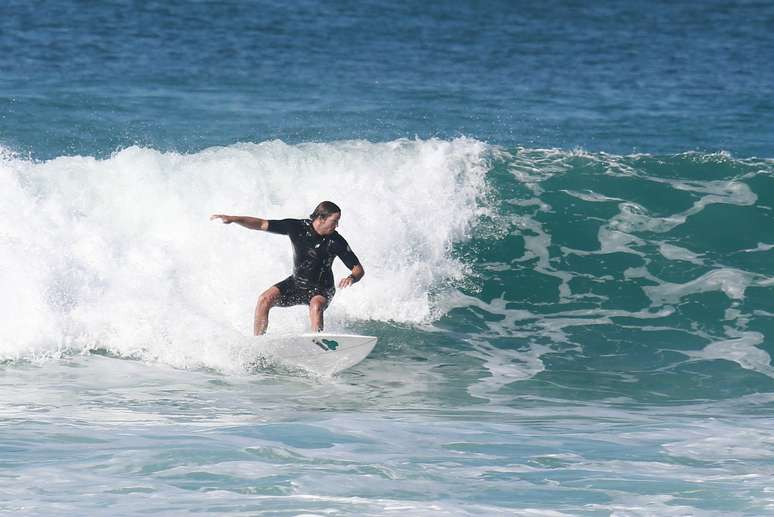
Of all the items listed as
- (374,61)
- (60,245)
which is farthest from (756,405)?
(374,61)

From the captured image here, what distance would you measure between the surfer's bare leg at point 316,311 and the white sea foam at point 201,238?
0.82m

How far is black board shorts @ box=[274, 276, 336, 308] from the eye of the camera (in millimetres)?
10984

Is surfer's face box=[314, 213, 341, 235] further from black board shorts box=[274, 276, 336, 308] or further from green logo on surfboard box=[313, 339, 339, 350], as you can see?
green logo on surfboard box=[313, 339, 339, 350]

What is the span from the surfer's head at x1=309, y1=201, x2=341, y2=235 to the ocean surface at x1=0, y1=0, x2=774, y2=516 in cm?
127

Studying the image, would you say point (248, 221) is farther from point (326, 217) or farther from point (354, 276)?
point (354, 276)

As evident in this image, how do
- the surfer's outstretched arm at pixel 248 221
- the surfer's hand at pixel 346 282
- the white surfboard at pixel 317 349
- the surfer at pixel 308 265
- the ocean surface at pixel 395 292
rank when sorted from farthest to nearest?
the surfer at pixel 308 265 < the white surfboard at pixel 317 349 < the surfer's hand at pixel 346 282 < the surfer's outstretched arm at pixel 248 221 < the ocean surface at pixel 395 292

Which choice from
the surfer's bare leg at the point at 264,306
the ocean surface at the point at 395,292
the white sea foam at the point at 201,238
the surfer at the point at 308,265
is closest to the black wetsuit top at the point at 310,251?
the surfer at the point at 308,265

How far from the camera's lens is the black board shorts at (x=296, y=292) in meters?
11.0

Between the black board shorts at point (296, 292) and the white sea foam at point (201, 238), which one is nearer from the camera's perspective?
the black board shorts at point (296, 292)

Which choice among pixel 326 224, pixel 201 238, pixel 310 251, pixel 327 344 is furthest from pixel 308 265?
pixel 201 238

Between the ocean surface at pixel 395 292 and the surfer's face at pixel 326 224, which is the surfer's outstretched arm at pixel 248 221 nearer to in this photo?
the surfer's face at pixel 326 224

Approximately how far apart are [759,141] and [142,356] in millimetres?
13992

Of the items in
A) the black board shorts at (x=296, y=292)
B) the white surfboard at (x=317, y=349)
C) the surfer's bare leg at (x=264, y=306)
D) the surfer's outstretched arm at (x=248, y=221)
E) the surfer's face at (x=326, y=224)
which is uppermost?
the surfer's face at (x=326, y=224)

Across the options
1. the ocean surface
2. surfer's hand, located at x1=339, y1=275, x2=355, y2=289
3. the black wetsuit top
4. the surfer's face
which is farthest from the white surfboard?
the surfer's face
